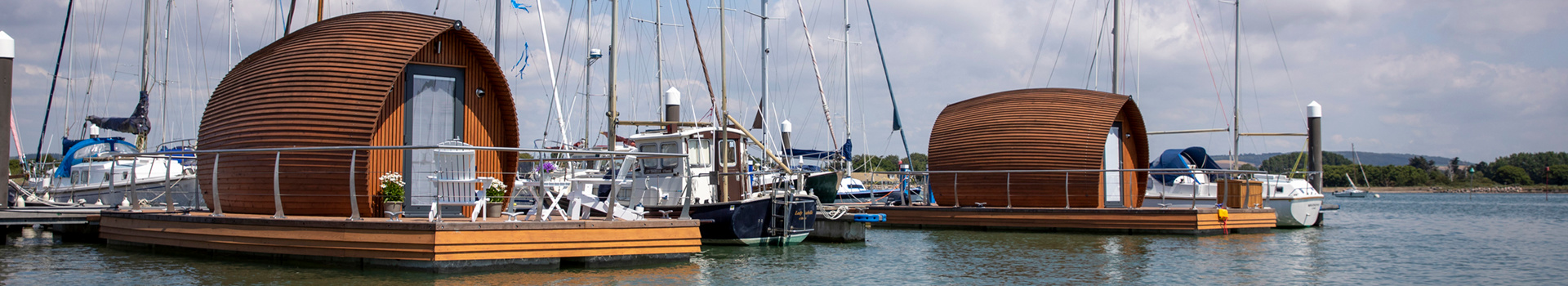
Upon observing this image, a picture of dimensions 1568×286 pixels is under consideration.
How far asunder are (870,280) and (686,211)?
229 centimetres

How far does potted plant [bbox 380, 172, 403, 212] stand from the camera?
36.6ft

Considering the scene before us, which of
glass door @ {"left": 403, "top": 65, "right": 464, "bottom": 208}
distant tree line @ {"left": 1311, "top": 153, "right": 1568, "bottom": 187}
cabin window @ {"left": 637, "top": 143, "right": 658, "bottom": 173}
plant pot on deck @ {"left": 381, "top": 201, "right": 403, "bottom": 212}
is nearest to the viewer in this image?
plant pot on deck @ {"left": 381, "top": 201, "right": 403, "bottom": 212}

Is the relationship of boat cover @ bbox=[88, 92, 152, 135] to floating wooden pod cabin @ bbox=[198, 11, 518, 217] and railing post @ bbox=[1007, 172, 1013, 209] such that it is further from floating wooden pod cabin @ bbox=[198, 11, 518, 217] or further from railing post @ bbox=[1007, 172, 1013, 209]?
railing post @ bbox=[1007, 172, 1013, 209]

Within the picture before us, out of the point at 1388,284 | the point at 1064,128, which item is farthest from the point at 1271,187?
the point at 1388,284

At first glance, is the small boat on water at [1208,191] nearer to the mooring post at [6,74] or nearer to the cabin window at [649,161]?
the cabin window at [649,161]

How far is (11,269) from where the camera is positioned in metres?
11.0

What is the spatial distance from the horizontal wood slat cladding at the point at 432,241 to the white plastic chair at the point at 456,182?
0.42 m

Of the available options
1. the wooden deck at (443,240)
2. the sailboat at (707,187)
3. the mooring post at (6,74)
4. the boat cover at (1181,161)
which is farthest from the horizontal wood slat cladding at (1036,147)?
the mooring post at (6,74)

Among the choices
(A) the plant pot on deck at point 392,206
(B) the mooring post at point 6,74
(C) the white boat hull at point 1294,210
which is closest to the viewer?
(A) the plant pot on deck at point 392,206

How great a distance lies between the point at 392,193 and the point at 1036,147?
510 inches

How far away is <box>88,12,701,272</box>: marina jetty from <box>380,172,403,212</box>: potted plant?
16 mm

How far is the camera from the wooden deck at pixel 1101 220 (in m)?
18.5

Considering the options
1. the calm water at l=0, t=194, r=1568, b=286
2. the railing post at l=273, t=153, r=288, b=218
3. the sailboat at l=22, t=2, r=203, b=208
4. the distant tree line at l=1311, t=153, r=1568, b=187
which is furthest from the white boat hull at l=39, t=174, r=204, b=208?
the distant tree line at l=1311, t=153, r=1568, b=187

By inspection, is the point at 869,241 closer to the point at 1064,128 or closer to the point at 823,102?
the point at 1064,128
